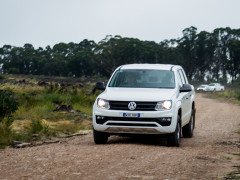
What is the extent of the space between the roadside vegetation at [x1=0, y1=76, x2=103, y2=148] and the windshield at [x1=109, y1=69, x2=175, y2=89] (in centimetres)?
277

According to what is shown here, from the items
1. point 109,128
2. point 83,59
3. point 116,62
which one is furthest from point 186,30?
point 109,128

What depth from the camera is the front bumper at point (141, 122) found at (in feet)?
29.4

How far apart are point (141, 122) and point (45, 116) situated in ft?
21.3

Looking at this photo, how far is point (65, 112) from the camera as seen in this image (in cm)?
1582

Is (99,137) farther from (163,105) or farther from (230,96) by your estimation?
(230,96)

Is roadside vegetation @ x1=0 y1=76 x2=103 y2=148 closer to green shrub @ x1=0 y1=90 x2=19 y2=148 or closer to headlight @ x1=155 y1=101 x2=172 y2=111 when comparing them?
green shrub @ x1=0 y1=90 x2=19 y2=148

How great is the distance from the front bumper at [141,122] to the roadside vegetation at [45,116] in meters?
2.72

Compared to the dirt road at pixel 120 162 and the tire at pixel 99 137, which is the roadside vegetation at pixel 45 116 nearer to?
the dirt road at pixel 120 162

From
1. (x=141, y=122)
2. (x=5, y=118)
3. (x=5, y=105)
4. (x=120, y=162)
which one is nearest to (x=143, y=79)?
(x=141, y=122)

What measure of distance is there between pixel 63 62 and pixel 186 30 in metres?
34.7

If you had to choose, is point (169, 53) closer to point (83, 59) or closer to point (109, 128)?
point (83, 59)

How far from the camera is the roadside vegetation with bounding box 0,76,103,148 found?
11180mm

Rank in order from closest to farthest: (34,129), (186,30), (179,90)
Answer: (179,90)
(34,129)
(186,30)

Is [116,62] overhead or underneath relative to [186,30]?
underneath
